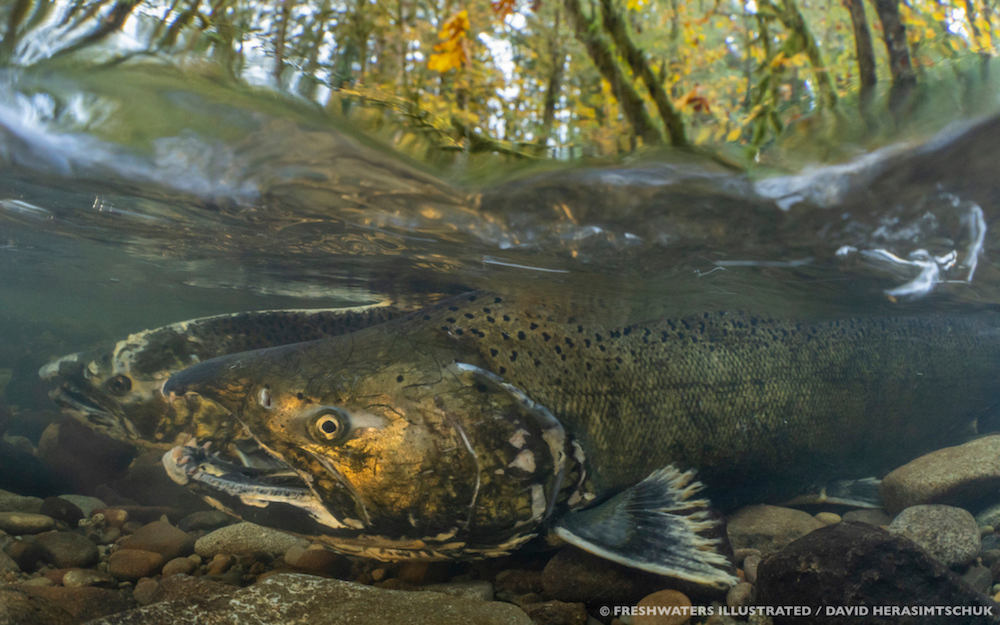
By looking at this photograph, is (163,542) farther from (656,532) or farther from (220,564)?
(656,532)

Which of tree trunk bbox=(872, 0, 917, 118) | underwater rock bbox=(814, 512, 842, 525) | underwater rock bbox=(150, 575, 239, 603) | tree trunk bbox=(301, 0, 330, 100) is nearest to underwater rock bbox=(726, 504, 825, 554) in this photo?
underwater rock bbox=(814, 512, 842, 525)

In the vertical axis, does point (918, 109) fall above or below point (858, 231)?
above

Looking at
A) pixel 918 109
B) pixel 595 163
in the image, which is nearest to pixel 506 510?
pixel 595 163

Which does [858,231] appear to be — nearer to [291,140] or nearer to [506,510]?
[506,510]

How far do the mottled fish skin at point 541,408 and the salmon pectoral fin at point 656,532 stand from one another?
0.68ft

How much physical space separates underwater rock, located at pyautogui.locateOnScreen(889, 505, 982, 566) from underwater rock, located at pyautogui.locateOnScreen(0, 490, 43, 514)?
6900 mm

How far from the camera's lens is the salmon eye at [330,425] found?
3.27 meters

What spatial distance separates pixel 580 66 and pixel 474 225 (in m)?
1.81

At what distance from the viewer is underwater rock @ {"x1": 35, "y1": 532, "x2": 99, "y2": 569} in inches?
142

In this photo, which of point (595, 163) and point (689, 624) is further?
point (595, 163)

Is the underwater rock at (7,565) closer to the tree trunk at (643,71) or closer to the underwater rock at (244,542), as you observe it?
the underwater rock at (244,542)

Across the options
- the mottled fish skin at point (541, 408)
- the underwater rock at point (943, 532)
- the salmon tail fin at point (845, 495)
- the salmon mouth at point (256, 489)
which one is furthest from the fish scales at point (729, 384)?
the salmon mouth at point (256, 489)

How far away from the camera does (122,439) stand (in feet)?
19.7

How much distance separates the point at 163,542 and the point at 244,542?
588mm
